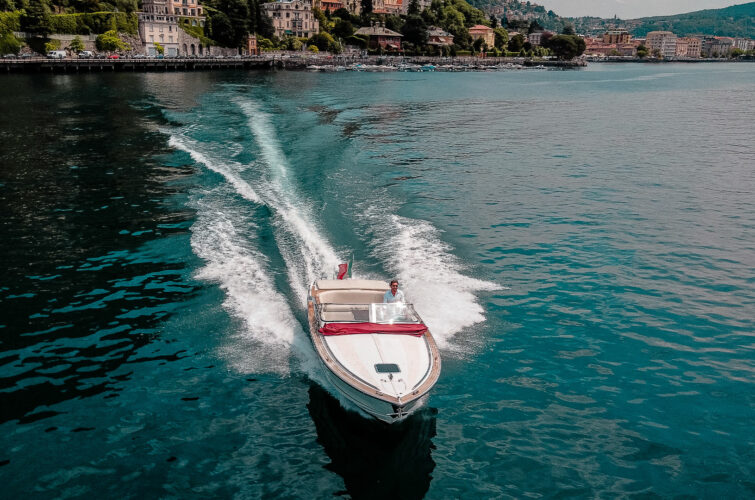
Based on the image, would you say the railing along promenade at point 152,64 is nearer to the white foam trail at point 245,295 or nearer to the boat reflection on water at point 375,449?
the white foam trail at point 245,295

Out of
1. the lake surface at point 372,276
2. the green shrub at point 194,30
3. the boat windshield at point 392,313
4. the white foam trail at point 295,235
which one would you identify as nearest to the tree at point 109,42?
the green shrub at point 194,30

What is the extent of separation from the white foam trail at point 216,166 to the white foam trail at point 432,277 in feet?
33.7

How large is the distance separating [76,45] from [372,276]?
15654 centimetres

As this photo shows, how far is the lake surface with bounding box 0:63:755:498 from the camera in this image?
15883 mm

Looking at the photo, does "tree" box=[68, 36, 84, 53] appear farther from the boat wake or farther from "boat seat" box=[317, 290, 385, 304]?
"boat seat" box=[317, 290, 385, 304]

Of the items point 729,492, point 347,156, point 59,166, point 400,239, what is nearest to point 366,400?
point 729,492

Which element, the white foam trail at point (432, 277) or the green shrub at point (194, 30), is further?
the green shrub at point (194, 30)

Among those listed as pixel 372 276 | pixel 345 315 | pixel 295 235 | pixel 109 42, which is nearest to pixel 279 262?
pixel 295 235

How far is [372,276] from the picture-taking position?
87.4ft

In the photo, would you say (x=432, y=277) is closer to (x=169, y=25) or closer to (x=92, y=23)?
(x=92, y=23)

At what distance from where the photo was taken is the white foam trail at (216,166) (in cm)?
3966

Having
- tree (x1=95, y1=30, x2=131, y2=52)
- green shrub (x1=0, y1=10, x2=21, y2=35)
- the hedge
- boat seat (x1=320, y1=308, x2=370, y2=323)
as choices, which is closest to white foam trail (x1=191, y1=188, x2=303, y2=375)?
boat seat (x1=320, y1=308, x2=370, y2=323)

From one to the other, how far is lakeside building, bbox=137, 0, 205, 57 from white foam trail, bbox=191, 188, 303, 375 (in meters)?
161

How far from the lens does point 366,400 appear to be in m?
16.5
